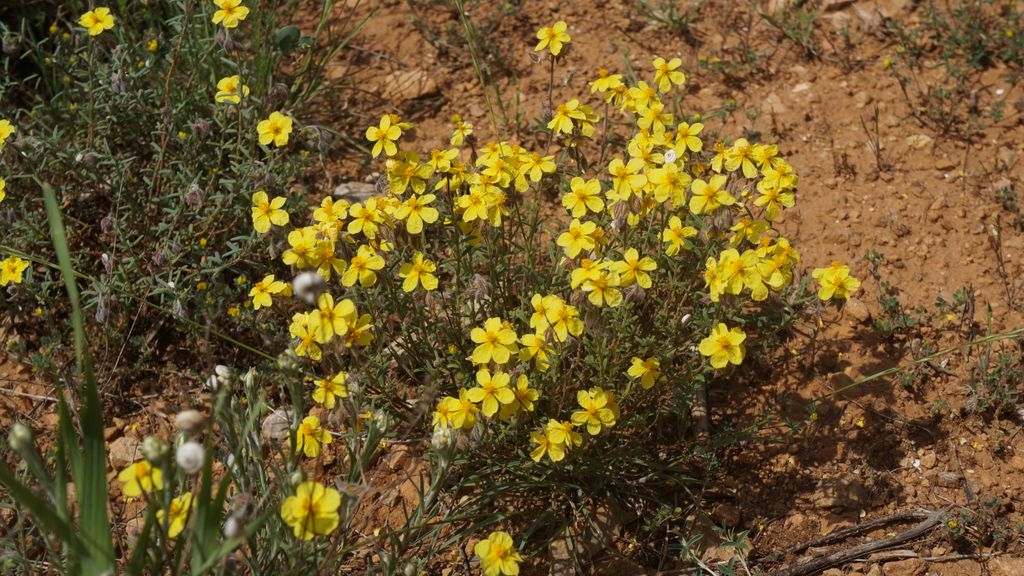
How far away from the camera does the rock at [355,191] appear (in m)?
4.55

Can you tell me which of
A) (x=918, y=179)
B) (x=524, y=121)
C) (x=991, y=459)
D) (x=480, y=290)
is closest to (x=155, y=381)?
(x=480, y=290)

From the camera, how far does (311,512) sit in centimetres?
220

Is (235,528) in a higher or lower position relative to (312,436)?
higher

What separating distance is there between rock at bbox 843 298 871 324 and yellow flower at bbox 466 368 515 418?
191 cm

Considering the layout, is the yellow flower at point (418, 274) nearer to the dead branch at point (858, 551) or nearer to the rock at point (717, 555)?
the rock at point (717, 555)

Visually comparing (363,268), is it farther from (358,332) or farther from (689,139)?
(689,139)

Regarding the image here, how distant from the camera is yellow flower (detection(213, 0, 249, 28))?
3.71 m

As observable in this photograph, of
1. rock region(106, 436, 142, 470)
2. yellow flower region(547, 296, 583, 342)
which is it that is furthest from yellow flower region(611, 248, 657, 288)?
rock region(106, 436, 142, 470)

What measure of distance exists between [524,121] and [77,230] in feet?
7.67

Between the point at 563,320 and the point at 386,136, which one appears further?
the point at 386,136

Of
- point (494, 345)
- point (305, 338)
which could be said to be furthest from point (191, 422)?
point (494, 345)

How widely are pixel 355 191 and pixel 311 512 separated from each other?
264cm

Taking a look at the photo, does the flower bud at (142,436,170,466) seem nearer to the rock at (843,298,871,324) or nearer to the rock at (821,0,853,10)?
the rock at (843,298,871,324)

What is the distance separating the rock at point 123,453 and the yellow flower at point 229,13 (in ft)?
5.90
